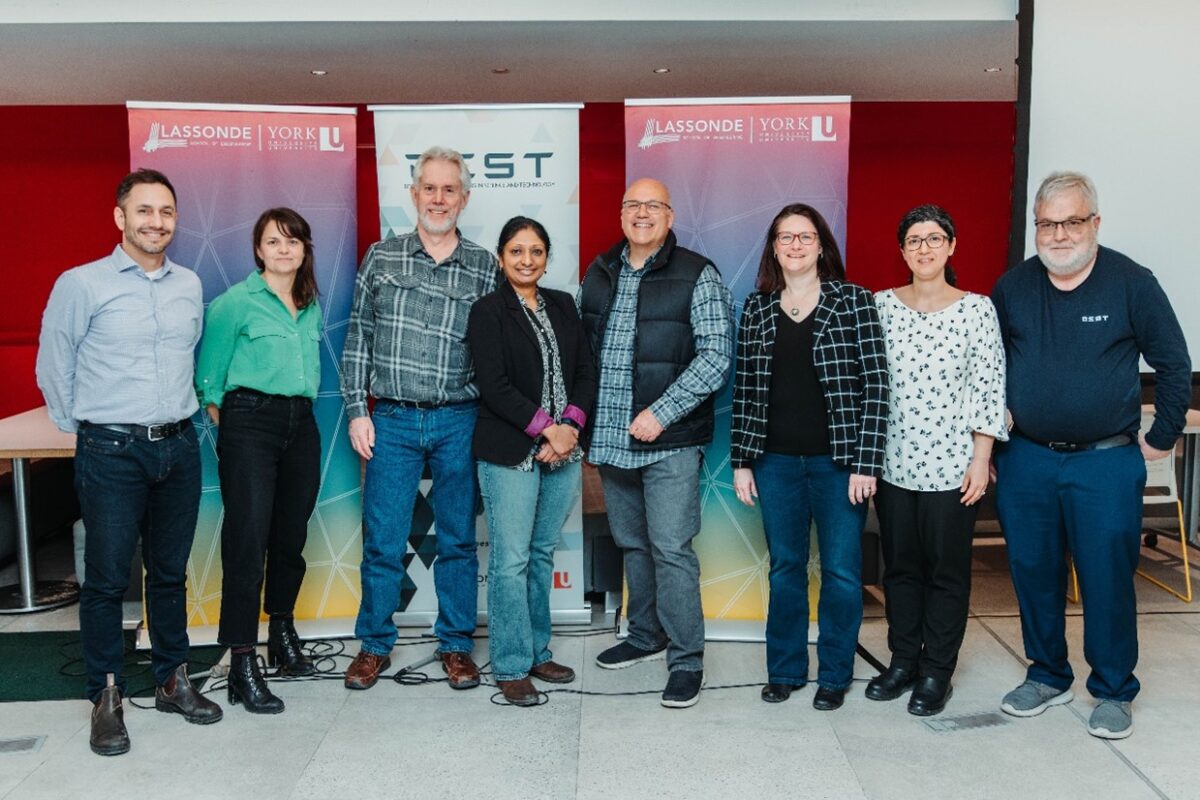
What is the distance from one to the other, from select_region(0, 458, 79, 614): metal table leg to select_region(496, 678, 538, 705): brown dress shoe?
95.8 inches

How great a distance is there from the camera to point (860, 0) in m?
5.56

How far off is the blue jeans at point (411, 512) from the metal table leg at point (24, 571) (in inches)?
75.1

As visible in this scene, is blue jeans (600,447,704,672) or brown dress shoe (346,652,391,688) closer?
blue jeans (600,447,704,672)

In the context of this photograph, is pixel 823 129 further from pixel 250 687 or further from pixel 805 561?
pixel 250 687

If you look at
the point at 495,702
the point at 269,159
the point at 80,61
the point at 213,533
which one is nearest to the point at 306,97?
the point at 80,61

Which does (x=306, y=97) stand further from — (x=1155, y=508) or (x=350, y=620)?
(x=1155, y=508)

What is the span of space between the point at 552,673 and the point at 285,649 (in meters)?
0.99

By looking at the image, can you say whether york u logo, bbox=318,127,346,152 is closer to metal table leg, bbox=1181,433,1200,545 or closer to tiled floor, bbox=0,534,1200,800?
tiled floor, bbox=0,534,1200,800

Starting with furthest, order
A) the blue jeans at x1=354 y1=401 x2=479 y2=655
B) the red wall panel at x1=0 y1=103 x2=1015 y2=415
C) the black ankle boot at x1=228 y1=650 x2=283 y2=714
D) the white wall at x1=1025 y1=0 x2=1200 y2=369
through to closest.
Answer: the red wall panel at x1=0 y1=103 x2=1015 y2=415
the white wall at x1=1025 y1=0 x2=1200 y2=369
the blue jeans at x1=354 y1=401 x2=479 y2=655
the black ankle boot at x1=228 y1=650 x2=283 y2=714

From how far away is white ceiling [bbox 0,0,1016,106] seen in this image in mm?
5590

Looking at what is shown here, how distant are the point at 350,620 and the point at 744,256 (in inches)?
85.2

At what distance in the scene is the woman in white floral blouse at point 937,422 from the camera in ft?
10.9

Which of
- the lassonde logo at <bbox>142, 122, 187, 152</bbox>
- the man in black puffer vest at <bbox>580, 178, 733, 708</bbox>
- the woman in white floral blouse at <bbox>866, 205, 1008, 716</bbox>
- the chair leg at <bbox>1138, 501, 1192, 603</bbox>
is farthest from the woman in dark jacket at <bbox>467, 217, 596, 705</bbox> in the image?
the chair leg at <bbox>1138, 501, 1192, 603</bbox>

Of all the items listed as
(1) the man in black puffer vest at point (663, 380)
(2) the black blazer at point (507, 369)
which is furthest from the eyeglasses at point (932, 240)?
(2) the black blazer at point (507, 369)
